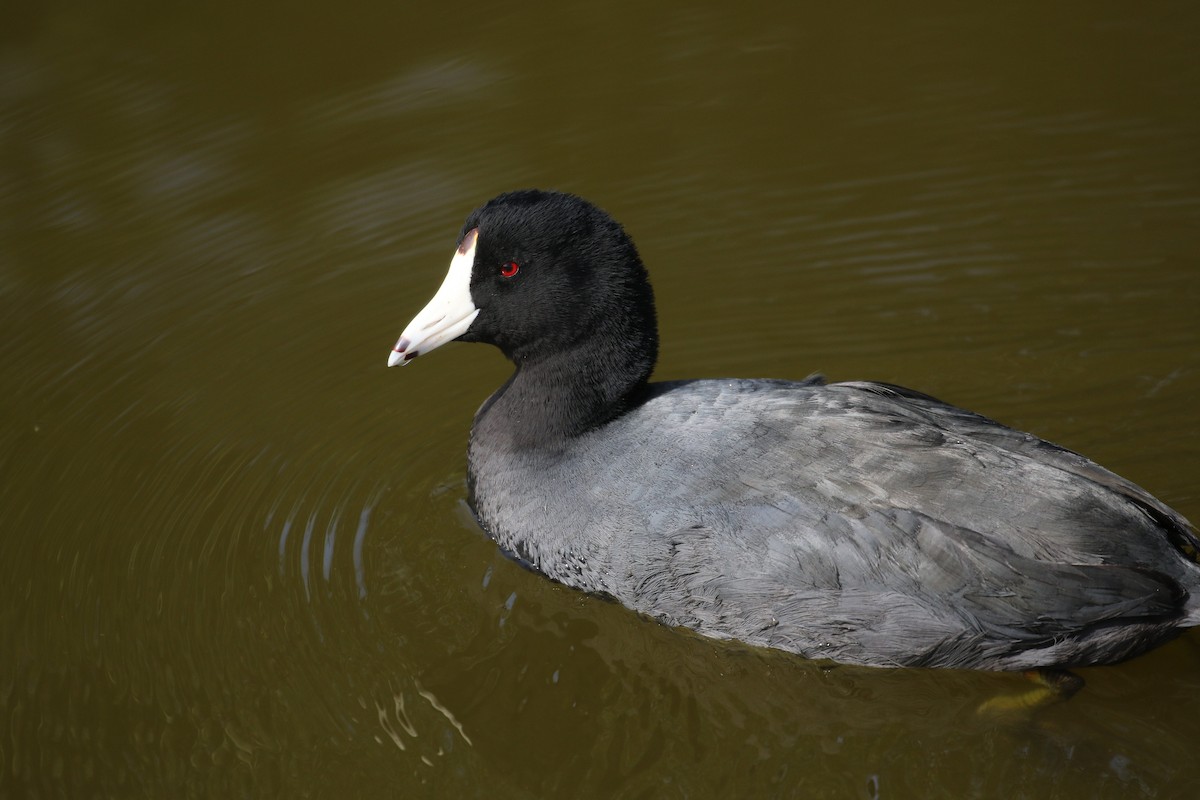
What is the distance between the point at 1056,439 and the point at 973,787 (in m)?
1.41

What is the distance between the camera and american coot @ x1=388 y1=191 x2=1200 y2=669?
291cm

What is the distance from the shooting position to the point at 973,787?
9.41 ft

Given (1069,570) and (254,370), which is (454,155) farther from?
(1069,570)

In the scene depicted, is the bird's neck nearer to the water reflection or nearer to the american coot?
the american coot

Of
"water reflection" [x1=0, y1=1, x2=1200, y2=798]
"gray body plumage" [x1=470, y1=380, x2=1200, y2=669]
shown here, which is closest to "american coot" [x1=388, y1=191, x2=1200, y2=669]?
"gray body plumage" [x1=470, y1=380, x2=1200, y2=669]

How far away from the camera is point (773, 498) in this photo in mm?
3051

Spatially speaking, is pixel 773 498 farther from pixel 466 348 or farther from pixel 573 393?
pixel 466 348

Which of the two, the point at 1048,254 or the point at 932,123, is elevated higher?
the point at 932,123

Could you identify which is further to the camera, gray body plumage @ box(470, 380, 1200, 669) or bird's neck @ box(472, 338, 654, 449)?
bird's neck @ box(472, 338, 654, 449)

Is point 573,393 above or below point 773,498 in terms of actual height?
above

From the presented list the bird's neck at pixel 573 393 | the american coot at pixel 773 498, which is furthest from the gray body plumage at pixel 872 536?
the bird's neck at pixel 573 393

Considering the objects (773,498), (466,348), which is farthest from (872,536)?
(466,348)

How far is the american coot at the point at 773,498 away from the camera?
9.55 ft

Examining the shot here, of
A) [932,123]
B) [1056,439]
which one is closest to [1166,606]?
[1056,439]
